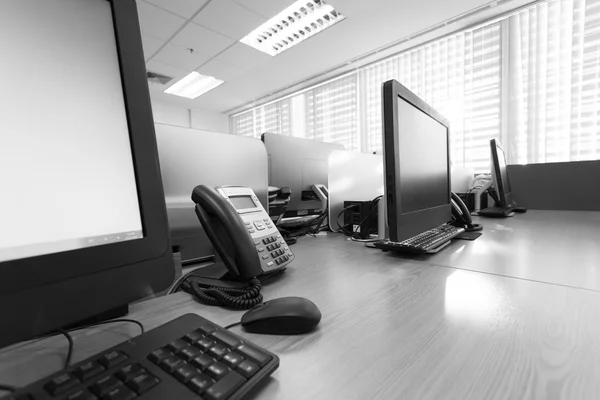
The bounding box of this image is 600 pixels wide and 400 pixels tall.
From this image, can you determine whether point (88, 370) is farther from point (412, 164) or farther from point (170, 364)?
point (412, 164)

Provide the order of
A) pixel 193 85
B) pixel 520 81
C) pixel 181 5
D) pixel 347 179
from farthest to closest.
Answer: pixel 193 85 < pixel 520 81 < pixel 181 5 < pixel 347 179

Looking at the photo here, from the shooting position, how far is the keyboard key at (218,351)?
255mm

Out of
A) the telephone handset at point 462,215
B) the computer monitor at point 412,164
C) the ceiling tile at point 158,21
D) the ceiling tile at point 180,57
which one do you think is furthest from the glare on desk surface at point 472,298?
the ceiling tile at point 180,57

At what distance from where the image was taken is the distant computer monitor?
1.18 m

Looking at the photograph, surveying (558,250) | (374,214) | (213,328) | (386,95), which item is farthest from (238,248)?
(558,250)

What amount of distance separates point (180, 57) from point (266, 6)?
142 centimetres

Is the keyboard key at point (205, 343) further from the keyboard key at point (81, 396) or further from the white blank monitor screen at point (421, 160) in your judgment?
the white blank monitor screen at point (421, 160)

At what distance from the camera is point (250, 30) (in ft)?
9.16

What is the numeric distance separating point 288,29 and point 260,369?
3252 mm

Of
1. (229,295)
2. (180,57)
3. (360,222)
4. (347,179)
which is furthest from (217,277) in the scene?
(180,57)

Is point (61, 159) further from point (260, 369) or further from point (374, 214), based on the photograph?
point (374, 214)

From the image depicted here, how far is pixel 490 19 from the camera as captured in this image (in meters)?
2.65

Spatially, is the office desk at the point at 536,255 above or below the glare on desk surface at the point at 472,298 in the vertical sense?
below

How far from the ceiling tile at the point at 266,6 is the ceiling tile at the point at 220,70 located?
1109 millimetres
